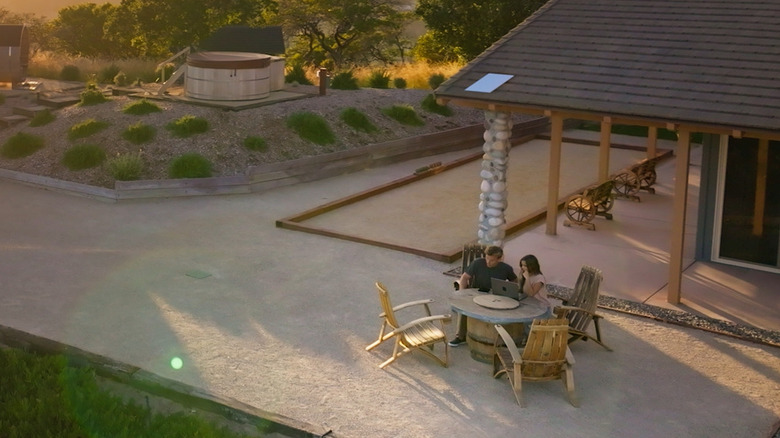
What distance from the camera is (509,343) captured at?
1040 cm

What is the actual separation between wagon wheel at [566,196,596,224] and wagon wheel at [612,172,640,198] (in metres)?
2.07

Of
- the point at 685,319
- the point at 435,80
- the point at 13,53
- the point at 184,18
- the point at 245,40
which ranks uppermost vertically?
the point at 184,18

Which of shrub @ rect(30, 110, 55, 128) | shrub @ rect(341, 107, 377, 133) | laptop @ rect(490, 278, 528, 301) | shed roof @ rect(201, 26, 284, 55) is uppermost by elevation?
shed roof @ rect(201, 26, 284, 55)

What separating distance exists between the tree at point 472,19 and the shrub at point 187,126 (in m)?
13.0

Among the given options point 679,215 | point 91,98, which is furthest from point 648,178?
point 91,98

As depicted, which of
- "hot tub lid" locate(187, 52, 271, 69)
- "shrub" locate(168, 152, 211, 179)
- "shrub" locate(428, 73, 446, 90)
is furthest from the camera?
"shrub" locate(428, 73, 446, 90)

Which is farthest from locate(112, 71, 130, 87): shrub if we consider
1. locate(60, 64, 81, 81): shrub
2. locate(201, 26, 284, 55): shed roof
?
locate(60, 64, 81, 81): shrub

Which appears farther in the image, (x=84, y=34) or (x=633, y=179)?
(x=84, y=34)

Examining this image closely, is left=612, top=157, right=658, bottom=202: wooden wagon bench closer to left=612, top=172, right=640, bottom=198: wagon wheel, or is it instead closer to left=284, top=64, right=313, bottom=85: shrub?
left=612, top=172, right=640, bottom=198: wagon wheel

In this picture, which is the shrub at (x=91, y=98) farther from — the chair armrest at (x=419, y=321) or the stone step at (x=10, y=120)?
the chair armrest at (x=419, y=321)

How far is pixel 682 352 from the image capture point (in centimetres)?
1168

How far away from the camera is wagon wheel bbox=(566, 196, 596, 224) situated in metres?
17.2

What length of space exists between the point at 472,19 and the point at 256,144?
13627 mm

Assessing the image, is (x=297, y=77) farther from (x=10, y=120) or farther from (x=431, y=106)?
(x=10, y=120)
